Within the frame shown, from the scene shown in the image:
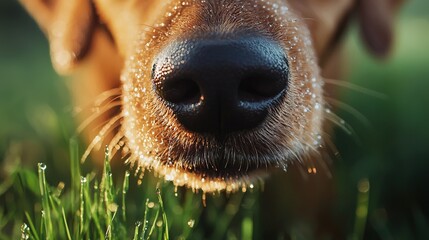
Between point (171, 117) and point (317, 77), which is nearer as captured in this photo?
point (171, 117)

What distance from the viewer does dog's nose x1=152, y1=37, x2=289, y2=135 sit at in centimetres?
153

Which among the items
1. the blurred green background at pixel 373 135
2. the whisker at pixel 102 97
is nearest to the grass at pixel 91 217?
the blurred green background at pixel 373 135

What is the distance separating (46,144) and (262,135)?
2.09m

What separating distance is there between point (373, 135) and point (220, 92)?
Answer: 1.93 metres

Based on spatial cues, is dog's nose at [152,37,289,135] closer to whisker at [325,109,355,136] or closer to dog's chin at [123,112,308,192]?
dog's chin at [123,112,308,192]

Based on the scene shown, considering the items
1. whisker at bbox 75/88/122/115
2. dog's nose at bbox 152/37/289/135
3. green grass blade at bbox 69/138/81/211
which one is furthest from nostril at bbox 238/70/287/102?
whisker at bbox 75/88/122/115

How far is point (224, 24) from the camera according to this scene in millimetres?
1639

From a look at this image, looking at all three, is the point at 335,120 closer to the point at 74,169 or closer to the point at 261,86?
the point at 261,86

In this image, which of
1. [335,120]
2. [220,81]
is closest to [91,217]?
[220,81]

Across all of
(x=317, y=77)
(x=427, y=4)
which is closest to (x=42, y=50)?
(x=427, y=4)

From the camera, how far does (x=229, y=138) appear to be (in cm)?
166

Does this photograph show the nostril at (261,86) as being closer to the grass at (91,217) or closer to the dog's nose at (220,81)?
the dog's nose at (220,81)

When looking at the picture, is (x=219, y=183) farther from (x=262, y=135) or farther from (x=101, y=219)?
(x=101, y=219)

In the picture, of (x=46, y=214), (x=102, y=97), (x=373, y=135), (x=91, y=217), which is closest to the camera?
(x=46, y=214)
